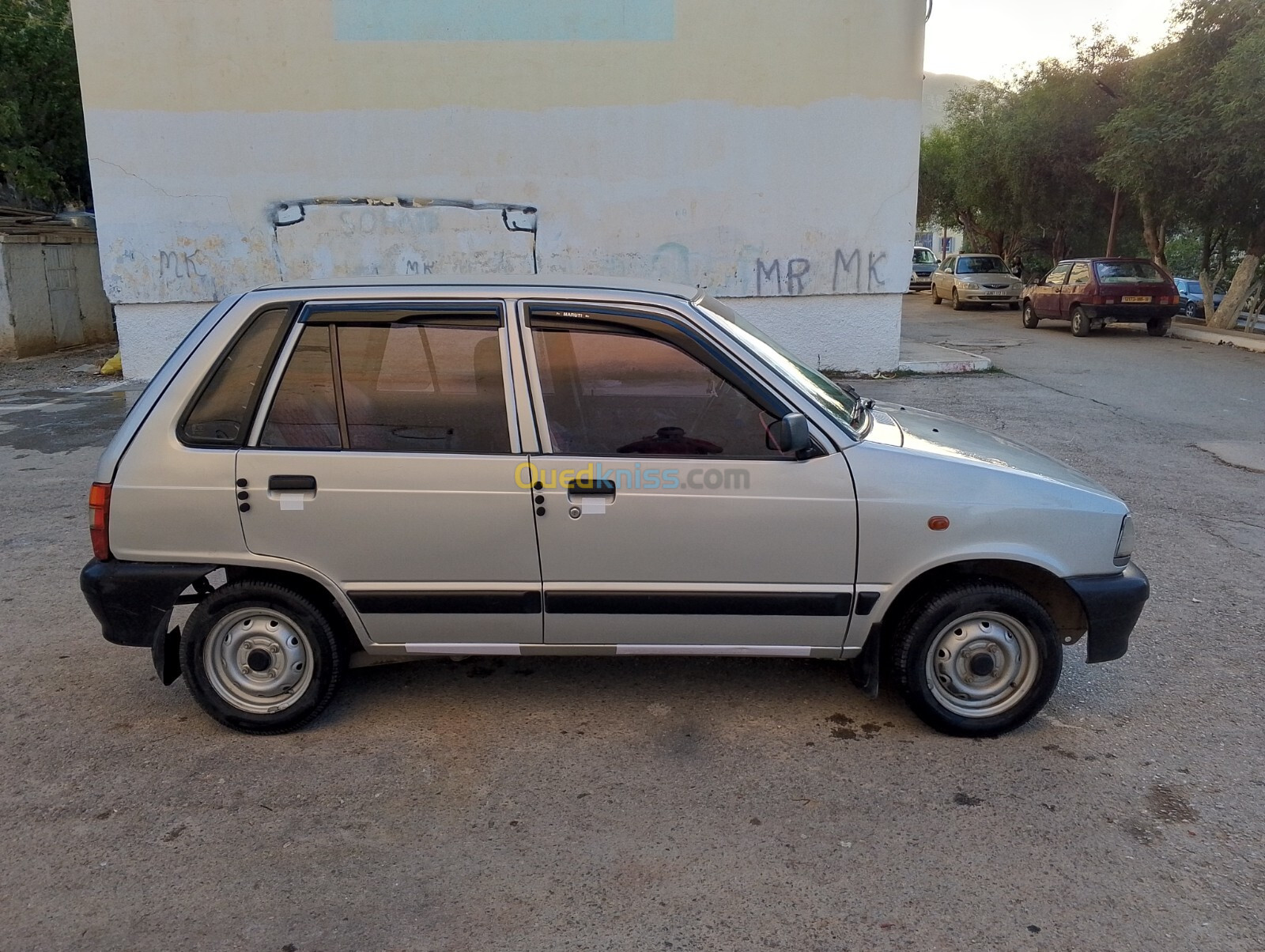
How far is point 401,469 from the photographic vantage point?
3561 millimetres

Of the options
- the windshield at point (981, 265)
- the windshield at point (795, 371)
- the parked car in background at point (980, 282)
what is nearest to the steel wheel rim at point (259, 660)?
the windshield at point (795, 371)

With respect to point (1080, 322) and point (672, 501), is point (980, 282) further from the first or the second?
point (672, 501)

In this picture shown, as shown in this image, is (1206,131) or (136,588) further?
(1206,131)

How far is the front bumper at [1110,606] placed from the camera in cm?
362

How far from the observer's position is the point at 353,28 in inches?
482

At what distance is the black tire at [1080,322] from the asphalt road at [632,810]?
15.6 metres

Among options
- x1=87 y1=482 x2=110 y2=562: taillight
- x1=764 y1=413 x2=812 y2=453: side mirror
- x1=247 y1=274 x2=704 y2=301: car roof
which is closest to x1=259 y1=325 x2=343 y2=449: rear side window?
x1=247 y1=274 x2=704 y2=301: car roof

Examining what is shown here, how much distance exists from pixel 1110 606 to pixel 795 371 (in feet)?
4.93

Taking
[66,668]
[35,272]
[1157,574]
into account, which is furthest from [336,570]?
[35,272]

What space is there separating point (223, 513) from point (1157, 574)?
5.01m

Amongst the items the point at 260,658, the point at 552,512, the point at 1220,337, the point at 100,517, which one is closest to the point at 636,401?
the point at 552,512

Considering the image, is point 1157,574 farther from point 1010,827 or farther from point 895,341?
point 895,341

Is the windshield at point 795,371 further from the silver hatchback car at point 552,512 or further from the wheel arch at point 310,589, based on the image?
the wheel arch at point 310,589

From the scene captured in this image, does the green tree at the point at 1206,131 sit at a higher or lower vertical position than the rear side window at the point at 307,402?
higher
